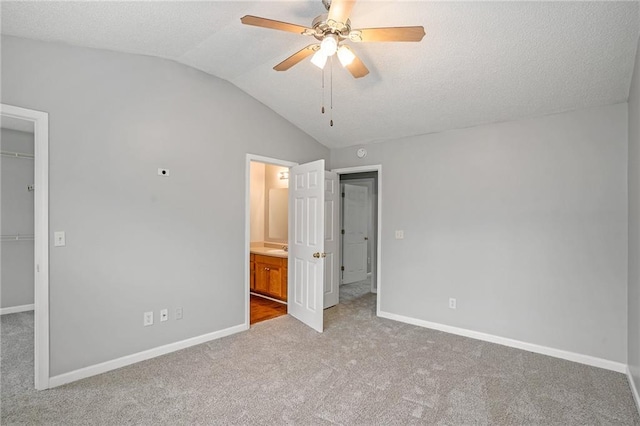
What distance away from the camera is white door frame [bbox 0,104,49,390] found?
253cm

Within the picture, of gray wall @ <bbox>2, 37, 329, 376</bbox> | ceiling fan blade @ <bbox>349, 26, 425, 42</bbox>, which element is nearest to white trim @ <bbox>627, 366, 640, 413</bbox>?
ceiling fan blade @ <bbox>349, 26, 425, 42</bbox>

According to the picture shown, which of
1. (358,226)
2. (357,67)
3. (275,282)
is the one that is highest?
(357,67)

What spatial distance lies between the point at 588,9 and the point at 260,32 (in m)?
2.24

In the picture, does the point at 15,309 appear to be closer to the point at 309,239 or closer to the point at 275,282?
the point at 275,282

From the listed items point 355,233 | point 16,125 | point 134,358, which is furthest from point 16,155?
point 355,233

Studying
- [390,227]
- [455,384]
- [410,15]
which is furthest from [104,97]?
[455,384]

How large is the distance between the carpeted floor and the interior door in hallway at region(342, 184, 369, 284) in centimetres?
283

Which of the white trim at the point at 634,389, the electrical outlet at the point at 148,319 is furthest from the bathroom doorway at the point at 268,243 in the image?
the white trim at the point at 634,389

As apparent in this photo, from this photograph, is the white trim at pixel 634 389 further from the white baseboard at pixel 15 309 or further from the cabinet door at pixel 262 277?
the white baseboard at pixel 15 309

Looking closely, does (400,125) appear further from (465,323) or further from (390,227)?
(465,323)

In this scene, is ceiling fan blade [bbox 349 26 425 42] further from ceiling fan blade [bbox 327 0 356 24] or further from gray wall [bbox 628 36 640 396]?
gray wall [bbox 628 36 640 396]

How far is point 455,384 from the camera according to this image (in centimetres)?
266

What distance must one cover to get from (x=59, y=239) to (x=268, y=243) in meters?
3.58

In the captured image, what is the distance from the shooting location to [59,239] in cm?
262
